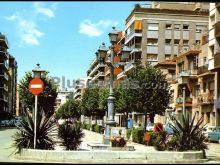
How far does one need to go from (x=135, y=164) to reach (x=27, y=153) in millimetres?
4058

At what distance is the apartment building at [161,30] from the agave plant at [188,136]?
57.9 meters

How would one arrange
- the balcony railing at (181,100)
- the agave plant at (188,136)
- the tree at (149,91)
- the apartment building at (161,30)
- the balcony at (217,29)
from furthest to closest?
the apartment building at (161,30) < the balcony railing at (181,100) < the balcony at (217,29) < the tree at (149,91) < the agave plant at (188,136)

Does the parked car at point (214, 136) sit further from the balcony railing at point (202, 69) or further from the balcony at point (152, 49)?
the balcony at point (152, 49)

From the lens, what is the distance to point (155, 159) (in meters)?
16.2

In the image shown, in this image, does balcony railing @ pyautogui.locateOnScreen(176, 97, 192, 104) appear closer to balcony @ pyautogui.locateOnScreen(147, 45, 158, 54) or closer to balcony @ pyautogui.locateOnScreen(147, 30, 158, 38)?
balcony @ pyautogui.locateOnScreen(147, 45, 158, 54)

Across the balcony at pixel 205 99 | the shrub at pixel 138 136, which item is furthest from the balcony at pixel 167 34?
the shrub at pixel 138 136

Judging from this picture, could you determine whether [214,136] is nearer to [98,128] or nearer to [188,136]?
[188,136]

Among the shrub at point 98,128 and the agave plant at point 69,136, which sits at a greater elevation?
the agave plant at point 69,136

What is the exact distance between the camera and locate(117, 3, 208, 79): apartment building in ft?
252

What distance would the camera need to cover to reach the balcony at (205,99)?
1928 inches

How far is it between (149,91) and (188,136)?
47.9 feet

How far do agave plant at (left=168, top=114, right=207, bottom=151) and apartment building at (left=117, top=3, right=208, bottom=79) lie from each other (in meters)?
57.9

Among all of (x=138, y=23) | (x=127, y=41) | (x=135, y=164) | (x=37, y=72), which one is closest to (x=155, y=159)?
(x=135, y=164)

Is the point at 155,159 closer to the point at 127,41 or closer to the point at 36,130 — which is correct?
the point at 36,130
